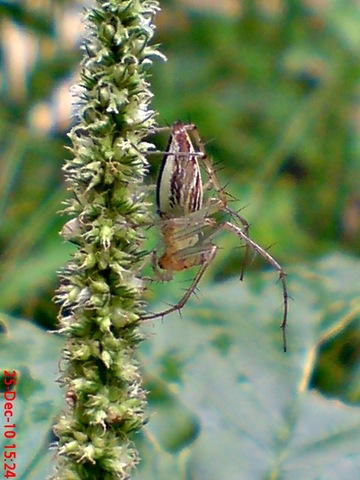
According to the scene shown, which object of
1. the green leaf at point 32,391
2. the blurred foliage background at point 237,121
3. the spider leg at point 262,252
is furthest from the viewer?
the blurred foliage background at point 237,121

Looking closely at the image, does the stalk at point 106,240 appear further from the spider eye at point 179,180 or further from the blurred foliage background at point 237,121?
the blurred foliage background at point 237,121

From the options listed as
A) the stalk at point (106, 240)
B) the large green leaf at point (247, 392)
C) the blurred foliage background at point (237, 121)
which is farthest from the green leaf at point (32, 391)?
the blurred foliage background at point (237, 121)

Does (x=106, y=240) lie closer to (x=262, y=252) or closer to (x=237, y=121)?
(x=262, y=252)

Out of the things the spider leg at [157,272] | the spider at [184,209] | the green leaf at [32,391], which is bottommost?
the green leaf at [32,391]

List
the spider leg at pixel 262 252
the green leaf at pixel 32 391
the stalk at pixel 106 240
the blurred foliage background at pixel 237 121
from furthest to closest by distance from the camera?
the blurred foliage background at pixel 237 121
the spider leg at pixel 262 252
the green leaf at pixel 32 391
the stalk at pixel 106 240

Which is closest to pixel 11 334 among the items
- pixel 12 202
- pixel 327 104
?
pixel 12 202
